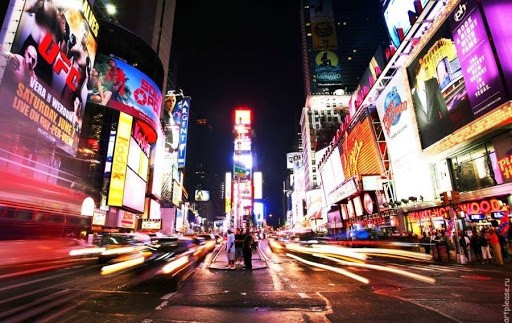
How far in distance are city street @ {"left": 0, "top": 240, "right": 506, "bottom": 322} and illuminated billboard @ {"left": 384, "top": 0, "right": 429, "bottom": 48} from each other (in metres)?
22.6

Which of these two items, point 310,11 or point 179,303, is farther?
point 310,11

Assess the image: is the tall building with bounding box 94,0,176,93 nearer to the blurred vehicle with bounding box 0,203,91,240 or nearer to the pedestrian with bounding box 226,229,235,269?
the blurred vehicle with bounding box 0,203,91,240

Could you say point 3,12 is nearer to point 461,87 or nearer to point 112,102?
point 112,102

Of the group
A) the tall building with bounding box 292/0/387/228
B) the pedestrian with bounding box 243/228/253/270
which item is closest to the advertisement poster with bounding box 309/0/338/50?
the tall building with bounding box 292/0/387/228

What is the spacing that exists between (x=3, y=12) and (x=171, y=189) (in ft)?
203

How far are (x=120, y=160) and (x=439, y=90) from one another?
1579 inches

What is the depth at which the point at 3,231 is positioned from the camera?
12719 millimetres

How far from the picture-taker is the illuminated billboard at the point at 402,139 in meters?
26.4

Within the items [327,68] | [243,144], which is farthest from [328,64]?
[243,144]

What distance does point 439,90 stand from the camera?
22.0 metres

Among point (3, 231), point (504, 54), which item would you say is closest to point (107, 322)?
point (3, 231)

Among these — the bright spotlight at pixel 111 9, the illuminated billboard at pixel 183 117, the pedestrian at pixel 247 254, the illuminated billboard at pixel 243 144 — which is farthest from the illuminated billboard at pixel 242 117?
the pedestrian at pixel 247 254

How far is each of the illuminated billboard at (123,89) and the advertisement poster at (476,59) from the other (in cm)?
4201

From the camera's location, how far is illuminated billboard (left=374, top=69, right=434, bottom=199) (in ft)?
86.7
